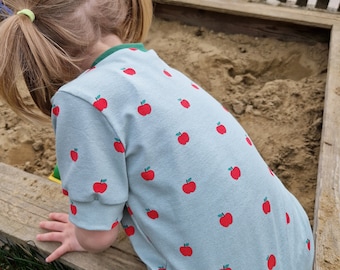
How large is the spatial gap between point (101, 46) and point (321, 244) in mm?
918

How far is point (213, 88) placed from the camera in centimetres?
279

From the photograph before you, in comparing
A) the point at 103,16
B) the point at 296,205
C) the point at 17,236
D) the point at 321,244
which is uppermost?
the point at 103,16

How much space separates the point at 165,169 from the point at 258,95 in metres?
1.65

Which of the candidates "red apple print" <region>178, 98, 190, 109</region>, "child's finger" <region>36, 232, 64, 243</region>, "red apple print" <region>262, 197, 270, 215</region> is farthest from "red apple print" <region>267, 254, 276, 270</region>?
"child's finger" <region>36, 232, 64, 243</region>

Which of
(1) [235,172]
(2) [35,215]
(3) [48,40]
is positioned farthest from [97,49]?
(2) [35,215]

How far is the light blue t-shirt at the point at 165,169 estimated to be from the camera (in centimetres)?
101

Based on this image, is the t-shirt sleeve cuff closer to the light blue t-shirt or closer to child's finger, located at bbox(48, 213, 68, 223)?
the light blue t-shirt

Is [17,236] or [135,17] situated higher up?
[135,17]

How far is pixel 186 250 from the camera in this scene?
114 cm

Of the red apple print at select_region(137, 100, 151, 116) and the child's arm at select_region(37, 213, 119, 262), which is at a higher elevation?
the red apple print at select_region(137, 100, 151, 116)

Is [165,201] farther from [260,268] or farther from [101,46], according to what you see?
[101,46]

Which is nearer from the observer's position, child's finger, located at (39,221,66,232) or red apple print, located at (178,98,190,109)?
red apple print, located at (178,98,190,109)

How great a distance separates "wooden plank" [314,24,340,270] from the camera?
4.42ft

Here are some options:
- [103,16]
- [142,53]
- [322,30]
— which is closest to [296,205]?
[142,53]
